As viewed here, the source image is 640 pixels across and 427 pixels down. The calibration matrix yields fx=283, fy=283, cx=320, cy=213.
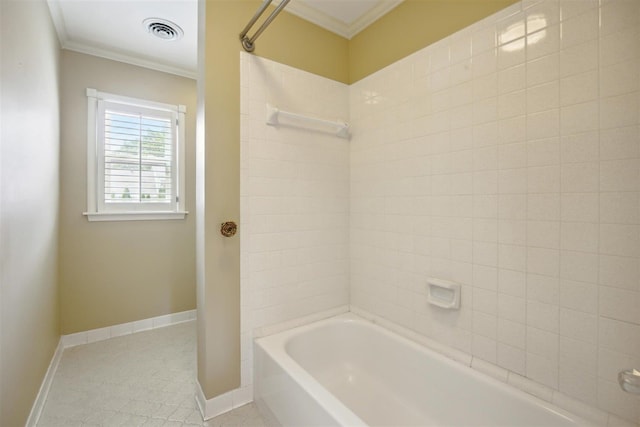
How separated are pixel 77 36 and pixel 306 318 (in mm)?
2873

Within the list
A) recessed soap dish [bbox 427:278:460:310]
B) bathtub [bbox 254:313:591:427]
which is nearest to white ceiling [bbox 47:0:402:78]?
recessed soap dish [bbox 427:278:460:310]

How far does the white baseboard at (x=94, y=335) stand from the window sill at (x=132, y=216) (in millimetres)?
973

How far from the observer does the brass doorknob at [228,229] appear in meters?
1.57

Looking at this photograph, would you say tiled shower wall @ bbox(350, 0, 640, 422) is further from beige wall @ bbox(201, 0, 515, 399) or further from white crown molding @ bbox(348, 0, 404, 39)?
white crown molding @ bbox(348, 0, 404, 39)

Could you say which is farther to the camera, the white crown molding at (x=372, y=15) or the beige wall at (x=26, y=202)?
the white crown molding at (x=372, y=15)

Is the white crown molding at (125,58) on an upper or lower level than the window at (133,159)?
upper

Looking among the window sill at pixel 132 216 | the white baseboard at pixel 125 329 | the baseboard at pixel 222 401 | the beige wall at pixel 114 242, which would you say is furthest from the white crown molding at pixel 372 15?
the white baseboard at pixel 125 329

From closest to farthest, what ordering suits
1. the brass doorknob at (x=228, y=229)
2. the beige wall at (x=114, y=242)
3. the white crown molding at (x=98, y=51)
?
the brass doorknob at (x=228, y=229) → the white crown molding at (x=98, y=51) → the beige wall at (x=114, y=242)

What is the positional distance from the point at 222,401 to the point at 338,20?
2607 mm

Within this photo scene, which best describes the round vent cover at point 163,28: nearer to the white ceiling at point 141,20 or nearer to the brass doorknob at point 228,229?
the white ceiling at point 141,20

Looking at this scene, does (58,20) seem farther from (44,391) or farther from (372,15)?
(44,391)

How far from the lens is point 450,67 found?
1.49m

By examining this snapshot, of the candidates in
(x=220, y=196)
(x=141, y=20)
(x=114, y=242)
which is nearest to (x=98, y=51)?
(x=141, y=20)

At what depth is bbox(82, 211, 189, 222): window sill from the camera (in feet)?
8.09
